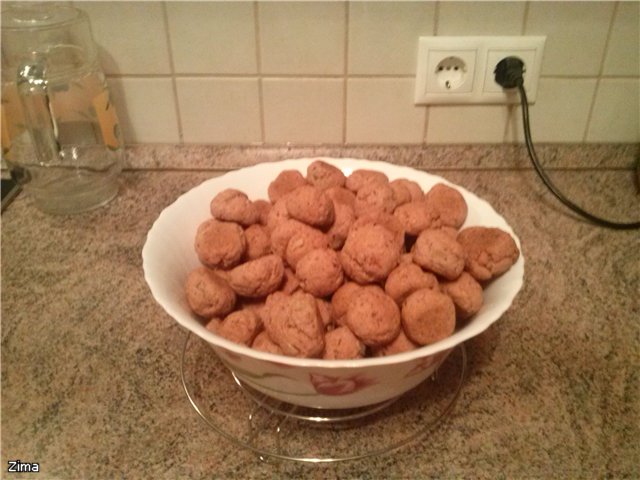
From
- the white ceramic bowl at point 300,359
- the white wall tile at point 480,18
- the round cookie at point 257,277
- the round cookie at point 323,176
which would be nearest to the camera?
the white ceramic bowl at point 300,359

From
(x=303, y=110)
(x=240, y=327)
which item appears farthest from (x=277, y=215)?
(x=303, y=110)

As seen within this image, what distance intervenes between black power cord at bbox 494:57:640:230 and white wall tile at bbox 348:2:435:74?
132 mm

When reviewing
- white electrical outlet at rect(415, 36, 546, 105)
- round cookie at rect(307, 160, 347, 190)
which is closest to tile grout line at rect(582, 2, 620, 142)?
white electrical outlet at rect(415, 36, 546, 105)

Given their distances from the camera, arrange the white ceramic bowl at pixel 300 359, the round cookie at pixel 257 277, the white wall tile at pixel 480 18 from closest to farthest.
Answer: the white ceramic bowl at pixel 300 359 < the round cookie at pixel 257 277 < the white wall tile at pixel 480 18

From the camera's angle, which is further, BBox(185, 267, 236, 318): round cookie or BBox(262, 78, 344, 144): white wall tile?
BBox(262, 78, 344, 144): white wall tile

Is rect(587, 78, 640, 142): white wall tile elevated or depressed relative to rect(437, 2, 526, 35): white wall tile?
depressed

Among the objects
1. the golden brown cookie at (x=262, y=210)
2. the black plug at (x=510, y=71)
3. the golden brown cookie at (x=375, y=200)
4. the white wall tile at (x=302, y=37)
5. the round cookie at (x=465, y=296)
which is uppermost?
the white wall tile at (x=302, y=37)

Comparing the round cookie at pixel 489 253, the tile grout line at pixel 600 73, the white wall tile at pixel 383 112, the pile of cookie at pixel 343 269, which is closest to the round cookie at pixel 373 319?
the pile of cookie at pixel 343 269

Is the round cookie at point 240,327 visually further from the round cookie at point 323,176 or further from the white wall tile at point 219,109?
the white wall tile at point 219,109

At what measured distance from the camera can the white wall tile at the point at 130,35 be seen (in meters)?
0.86

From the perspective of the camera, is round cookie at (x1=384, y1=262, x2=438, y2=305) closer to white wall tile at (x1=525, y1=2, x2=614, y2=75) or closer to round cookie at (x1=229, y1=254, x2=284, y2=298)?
round cookie at (x1=229, y1=254, x2=284, y2=298)

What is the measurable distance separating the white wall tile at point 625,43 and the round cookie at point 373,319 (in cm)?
65

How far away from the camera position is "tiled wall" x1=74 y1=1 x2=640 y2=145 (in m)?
0.85

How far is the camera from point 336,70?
901 millimetres
